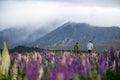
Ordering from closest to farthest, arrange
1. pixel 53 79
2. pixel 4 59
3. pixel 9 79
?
pixel 53 79 → pixel 4 59 → pixel 9 79

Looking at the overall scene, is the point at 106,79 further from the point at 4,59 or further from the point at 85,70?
the point at 4,59

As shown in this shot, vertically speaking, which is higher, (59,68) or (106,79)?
(59,68)

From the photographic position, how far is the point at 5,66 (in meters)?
4.95

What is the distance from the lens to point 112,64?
7.17 metres

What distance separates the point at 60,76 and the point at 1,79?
1.77 meters

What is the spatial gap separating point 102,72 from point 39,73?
203 centimetres

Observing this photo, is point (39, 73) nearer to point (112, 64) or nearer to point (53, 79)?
point (53, 79)

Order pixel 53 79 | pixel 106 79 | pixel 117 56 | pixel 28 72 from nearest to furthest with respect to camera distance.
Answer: pixel 53 79 < pixel 28 72 < pixel 106 79 < pixel 117 56

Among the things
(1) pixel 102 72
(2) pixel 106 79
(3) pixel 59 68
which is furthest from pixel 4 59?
(2) pixel 106 79

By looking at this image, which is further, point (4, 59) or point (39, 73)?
point (4, 59)

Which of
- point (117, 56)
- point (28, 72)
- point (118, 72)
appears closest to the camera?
point (28, 72)

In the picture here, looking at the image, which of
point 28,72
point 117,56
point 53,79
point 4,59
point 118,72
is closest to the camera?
point 53,79

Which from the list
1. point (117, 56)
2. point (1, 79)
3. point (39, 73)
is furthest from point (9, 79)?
point (117, 56)

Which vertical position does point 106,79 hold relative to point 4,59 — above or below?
below
